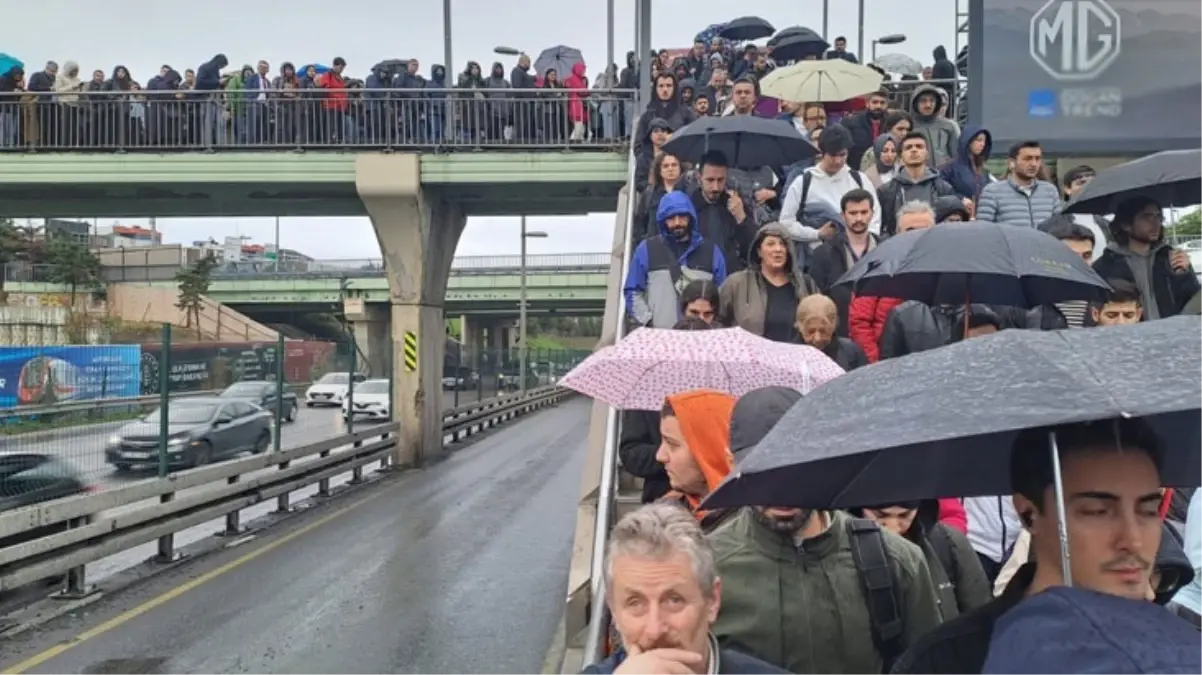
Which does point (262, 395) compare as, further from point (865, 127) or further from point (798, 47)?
point (798, 47)

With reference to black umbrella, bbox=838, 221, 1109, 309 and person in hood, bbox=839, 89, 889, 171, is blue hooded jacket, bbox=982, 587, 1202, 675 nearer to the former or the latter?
black umbrella, bbox=838, 221, 1109, 309

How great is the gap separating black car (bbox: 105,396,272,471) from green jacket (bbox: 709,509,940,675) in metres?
9.13

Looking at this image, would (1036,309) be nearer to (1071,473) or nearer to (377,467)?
(1071,473)

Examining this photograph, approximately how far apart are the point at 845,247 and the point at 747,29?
656 inches

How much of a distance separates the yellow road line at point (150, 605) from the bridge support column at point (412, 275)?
310 inches

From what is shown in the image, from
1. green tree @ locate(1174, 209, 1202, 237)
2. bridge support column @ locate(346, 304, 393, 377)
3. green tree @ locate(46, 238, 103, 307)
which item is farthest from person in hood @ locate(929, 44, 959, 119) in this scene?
green tree @ locate(1174, 209, 1202, 237)

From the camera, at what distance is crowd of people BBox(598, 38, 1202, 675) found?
185 cm

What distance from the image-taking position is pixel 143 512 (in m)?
10.6

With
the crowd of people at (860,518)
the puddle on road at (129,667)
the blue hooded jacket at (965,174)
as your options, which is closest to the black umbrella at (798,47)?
the blue hooded jacket at (965,174)

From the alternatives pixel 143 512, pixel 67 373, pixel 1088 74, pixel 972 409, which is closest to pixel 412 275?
pixel 143 512

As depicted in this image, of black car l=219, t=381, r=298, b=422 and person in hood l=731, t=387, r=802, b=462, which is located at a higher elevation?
person in hood l=731, t=387, r=802, b=462

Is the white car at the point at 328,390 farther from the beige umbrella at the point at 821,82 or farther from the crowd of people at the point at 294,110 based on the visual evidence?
the beige umbrella at the point at 821,82

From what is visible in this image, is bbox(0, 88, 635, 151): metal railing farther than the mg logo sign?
Yes

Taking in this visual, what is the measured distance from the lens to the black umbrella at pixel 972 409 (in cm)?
168
